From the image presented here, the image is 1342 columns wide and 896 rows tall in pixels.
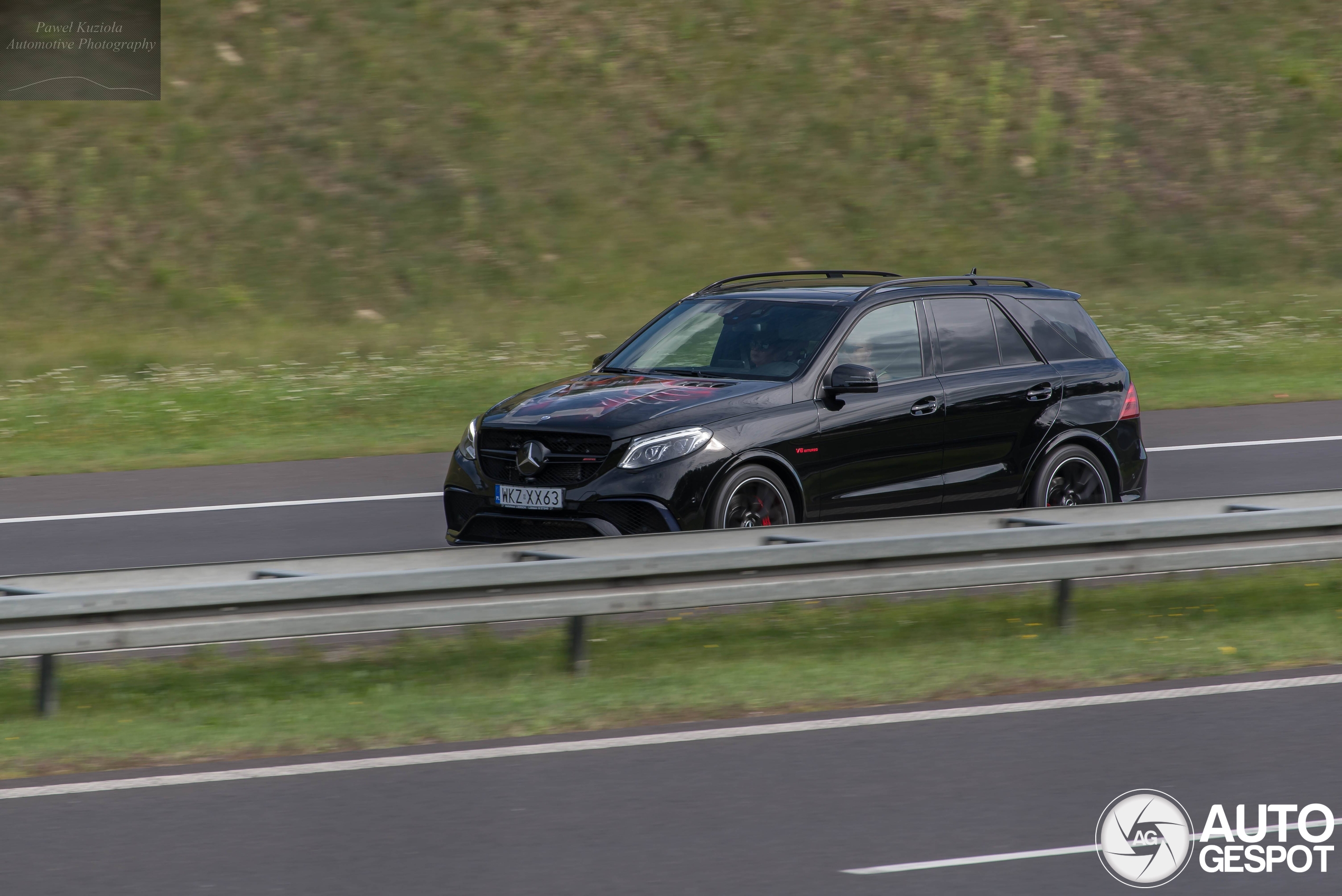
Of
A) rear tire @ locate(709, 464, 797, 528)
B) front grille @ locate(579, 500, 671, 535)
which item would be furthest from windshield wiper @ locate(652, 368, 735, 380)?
front grille @ locate(579, 500, 671, 535)

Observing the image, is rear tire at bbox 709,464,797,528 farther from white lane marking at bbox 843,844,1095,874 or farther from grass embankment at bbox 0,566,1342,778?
white lane marking at bbox 843,844,1095,874

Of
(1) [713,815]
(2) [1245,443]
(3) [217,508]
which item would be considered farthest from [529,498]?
(2) [1245,443]

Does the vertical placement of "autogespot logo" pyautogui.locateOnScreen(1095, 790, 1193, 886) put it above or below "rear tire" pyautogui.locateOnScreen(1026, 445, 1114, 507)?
below

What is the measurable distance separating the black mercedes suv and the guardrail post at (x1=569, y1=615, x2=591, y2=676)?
1394mm

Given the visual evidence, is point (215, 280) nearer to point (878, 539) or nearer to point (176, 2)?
point (176, 2)

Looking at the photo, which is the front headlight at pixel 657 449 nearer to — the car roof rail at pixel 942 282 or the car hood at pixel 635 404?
the car hood at pixel 635 404

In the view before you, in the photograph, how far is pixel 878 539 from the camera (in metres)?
8.23

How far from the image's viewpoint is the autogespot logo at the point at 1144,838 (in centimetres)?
542

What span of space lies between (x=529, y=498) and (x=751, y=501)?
48.3 inches

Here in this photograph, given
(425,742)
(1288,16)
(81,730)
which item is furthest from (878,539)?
(1288,16)

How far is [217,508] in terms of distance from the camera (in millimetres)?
13023

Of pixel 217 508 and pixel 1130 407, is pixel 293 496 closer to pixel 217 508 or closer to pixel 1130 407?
pixel 217 508

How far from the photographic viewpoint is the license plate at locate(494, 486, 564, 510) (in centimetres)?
948

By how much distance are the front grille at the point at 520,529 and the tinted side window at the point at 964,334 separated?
267 centimetres
